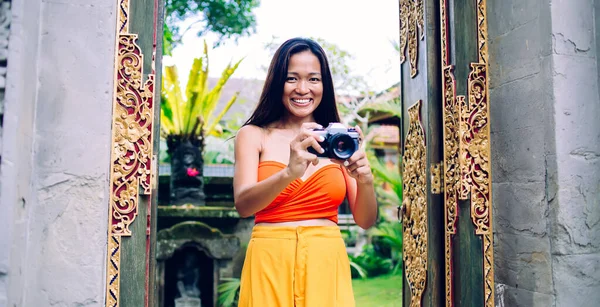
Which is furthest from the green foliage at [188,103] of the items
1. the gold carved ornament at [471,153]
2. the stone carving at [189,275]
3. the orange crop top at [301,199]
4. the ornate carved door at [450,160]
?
the orange crop top at [301,199]

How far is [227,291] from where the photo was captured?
6477mm

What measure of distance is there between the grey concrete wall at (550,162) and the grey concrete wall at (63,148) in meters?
1.87

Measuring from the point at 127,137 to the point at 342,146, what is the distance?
3.31 feet

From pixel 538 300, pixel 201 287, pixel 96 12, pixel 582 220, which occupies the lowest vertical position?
pixel 201 287

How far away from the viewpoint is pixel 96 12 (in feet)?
8.00

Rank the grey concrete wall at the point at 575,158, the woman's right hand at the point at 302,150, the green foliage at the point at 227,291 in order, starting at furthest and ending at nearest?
1. the green foliage at the point at 227,291
2. the grey concrete wall at the point at 575,158
3. the woman's right hand at the point at 302,150

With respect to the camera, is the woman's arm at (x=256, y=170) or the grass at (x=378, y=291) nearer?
the woman's arm at (x=256, y=170)

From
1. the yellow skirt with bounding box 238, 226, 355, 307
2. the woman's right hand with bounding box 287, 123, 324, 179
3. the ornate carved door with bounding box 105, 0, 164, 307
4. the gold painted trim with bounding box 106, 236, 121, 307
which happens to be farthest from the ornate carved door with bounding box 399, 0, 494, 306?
the gold painted trim with bounding box 106, 236, 121, 307

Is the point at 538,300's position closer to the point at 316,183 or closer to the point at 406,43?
the point at 316,183

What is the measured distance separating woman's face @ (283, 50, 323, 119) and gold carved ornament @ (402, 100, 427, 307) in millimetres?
1056

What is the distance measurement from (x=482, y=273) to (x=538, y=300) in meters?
0.28

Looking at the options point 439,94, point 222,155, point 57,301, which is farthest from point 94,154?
point 222,155

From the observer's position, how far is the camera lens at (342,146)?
79.6 inches

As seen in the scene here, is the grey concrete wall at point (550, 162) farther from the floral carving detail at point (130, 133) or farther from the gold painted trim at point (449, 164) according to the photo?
the floral carving detail at point (130, 133)
